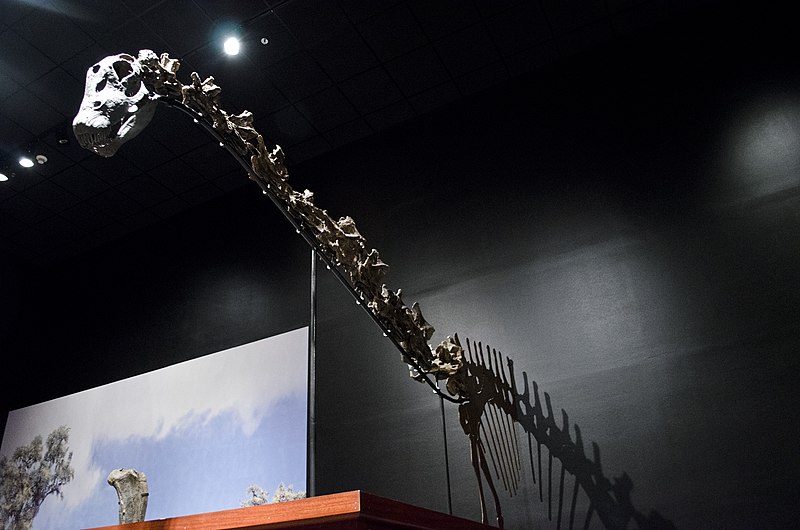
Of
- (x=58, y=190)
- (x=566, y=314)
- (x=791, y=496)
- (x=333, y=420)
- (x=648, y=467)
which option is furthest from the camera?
(x=58, y=190)

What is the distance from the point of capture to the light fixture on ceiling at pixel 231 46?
521cm

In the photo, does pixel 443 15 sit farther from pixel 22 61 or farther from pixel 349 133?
pixel 22 61

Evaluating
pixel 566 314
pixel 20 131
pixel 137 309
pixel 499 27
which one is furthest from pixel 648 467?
pixel 20 131

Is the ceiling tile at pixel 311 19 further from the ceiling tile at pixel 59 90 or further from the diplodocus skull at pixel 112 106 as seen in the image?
the diplodocus skull at pixel 112 106

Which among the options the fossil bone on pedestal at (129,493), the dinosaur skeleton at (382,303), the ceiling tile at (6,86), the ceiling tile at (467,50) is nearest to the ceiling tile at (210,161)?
the ceiling tile at (6,86)

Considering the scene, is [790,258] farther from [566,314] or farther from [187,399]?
[187,399]

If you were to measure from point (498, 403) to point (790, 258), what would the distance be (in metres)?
1.92

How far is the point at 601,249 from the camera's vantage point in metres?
4.56

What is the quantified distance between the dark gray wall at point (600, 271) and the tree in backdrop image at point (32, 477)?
139 cm

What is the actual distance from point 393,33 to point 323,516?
174 inches

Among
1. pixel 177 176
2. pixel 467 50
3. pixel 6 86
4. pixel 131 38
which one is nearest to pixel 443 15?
pixel 467 50

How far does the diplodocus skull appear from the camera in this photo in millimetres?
2283

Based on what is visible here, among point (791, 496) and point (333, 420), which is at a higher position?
point (333, 420)

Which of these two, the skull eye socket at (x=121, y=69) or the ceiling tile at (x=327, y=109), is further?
the ceiling tile at (x=327, y=109)
